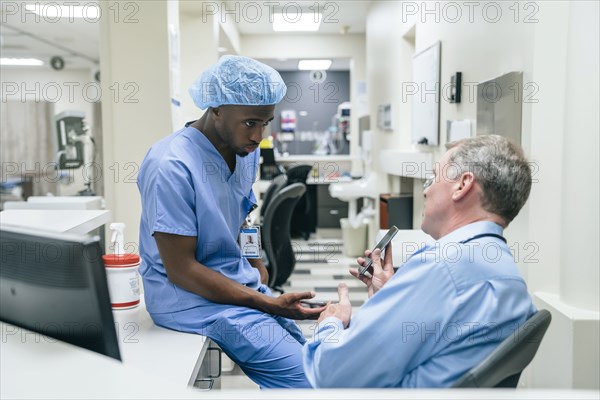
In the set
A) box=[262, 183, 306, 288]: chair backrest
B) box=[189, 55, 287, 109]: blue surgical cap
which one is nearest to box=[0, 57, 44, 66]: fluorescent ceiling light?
box=[262, 183, 306, 288]: chair backrest

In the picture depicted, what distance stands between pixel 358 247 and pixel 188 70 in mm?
2634

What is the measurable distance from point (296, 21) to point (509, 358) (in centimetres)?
626

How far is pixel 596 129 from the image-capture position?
1868 mm

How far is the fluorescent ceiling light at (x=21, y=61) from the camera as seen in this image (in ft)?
30.3

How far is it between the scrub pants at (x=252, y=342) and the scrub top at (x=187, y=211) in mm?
30

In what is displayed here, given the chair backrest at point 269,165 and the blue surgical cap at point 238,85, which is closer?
the blue surgical cap at point 238,85

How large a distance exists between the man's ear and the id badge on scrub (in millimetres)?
750

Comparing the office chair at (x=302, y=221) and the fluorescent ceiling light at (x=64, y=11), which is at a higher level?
the fluorescent ceiling light at (x=64, y=11)

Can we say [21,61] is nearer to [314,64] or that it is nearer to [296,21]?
[314,64]

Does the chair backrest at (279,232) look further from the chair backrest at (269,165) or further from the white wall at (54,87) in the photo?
the white wall at (54,87)

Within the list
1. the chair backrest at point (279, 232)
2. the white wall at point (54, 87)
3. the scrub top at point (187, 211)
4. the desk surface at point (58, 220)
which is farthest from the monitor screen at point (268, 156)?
the scrub top at point (187, 211)

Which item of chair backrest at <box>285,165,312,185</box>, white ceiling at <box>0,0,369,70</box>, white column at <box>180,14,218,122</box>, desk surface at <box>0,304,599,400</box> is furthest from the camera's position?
chair backrest at <box>285,165,312,185</box>

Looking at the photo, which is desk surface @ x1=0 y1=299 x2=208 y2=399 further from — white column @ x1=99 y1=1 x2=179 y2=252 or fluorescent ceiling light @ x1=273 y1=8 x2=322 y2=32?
fluorescent ceiling light @ x1=273 y1=8 x2=322 y2=32

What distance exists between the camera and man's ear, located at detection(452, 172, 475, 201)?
1124 millimetres
